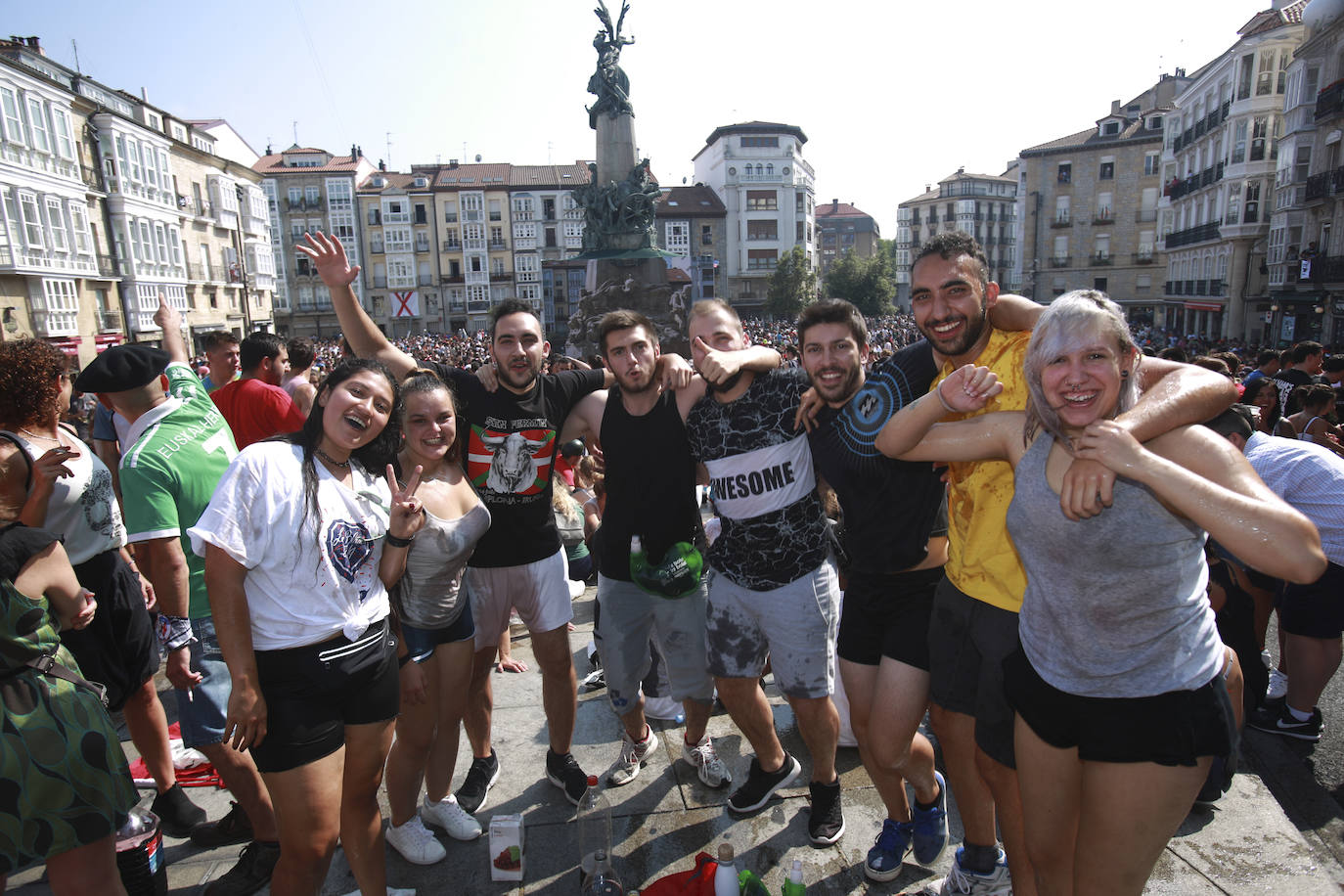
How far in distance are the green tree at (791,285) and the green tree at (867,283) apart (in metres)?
4.87

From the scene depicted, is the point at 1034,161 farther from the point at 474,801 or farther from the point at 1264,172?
the point at 474,801

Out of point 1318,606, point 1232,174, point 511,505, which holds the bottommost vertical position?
point 1318,606

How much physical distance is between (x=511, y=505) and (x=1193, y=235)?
49.7 metres

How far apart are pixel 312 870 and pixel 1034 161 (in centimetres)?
6528

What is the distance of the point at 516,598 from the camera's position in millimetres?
3609

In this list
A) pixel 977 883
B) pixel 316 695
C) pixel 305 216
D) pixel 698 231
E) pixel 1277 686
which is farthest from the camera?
pixel 698 231

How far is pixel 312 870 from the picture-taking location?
246 cm

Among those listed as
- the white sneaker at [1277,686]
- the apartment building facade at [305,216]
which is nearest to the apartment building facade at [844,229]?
the apartment building facade at [305,216]

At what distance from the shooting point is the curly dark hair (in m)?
3.03

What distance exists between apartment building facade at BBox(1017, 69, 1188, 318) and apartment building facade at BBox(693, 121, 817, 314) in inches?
718

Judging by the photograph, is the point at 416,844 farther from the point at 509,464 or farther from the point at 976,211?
the point at 976,211

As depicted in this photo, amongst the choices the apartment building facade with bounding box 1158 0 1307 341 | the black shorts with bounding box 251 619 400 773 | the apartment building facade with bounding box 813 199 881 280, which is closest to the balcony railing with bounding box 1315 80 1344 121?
the apartment building facade with bounding box 1158 0 1307 341

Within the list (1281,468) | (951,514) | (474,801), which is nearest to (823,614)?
(951,514)

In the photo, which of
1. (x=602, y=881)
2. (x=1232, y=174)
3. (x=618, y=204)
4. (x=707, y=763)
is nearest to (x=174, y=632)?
(x=602, y=881)
